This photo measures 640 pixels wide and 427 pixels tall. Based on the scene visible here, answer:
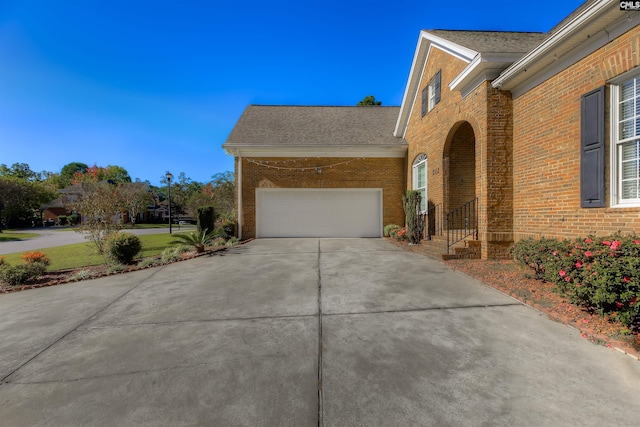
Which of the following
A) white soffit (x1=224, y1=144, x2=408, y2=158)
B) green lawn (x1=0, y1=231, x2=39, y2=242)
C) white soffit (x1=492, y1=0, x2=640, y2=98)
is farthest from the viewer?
green lawn (x1=0, y1=231, x2=39, y2=242)

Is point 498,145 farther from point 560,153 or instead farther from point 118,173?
point 118,173

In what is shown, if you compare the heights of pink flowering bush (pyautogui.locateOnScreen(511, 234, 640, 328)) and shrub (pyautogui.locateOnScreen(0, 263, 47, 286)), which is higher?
pink flowering bush (pyautogui.locateOnScreen(511, 234, 640, 328))

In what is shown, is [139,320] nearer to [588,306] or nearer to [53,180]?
[588,306]

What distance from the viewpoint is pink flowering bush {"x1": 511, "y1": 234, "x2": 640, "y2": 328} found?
3031mm

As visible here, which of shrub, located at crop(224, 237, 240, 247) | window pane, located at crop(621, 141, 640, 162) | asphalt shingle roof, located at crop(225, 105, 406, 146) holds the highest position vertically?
asphalt shingle roof, located at crop(225, 105, 406, 146)

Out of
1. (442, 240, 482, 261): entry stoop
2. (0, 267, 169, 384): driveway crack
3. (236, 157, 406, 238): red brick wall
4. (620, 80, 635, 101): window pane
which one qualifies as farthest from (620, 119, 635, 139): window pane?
Result: (0, 267, 169, 384): driveway crack

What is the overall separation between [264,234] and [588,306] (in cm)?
1105

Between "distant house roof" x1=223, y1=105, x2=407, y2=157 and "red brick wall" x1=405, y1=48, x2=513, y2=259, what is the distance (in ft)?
6.55

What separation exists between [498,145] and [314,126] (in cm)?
892

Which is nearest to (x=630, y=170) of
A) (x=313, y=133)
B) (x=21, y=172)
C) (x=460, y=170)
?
(x=460, y=170)

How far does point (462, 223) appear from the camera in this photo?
29.7 feet

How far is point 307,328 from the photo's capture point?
3.39 m

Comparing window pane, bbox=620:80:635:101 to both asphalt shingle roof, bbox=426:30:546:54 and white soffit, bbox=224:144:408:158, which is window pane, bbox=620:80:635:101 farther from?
white soffit, bbox=224:144:408:158

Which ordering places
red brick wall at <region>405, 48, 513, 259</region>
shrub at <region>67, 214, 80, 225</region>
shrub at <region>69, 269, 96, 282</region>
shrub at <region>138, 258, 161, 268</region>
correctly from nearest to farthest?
shrub at <region>69, 269, 96, 282</region> < red brick wall at <region>405, 48, 513, 259</region> < shrub at <region>138, 258, 161, 268</region> < shrub at <region>67, 214, 80, 225</region>
